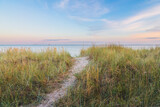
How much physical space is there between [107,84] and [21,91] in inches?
75.0

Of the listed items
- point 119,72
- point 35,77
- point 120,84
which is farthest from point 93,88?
point 35,77

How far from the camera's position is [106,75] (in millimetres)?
3076

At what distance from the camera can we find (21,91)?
8.72 feet

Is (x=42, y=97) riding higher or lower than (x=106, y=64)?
lower

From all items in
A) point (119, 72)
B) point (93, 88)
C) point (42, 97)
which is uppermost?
point (119, 72)

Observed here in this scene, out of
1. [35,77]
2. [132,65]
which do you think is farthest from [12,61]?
[132,65]

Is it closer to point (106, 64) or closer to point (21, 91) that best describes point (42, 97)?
point (21, 91)

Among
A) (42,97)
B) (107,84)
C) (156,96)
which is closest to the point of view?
(156,96)

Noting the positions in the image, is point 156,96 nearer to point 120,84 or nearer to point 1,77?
point 120,84

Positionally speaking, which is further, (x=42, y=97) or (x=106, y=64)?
(x=106, y=64)

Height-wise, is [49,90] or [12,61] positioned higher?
[12,61]

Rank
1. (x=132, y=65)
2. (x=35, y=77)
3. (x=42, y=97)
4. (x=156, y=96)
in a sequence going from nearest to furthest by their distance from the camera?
1. (x=156, y=96)
2. (x=42, y=97)
3. (x=35, y=77)
4. (x=132, y=65)

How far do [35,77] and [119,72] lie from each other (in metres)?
2.13

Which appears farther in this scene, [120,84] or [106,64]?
[106,64]
